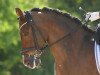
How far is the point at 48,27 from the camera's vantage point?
8031 millimetres

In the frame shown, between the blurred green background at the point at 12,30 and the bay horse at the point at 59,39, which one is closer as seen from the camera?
the bay horse at the point at 59,39

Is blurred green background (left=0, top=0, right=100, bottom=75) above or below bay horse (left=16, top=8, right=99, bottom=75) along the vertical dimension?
above

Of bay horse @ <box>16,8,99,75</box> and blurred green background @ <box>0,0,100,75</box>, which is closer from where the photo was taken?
bay horse @ <box>16,8,99,75</box>

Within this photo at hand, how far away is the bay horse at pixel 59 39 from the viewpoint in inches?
310

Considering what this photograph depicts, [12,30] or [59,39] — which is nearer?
[59,39]

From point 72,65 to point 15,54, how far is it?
9462mm

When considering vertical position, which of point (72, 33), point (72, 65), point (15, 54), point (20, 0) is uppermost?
point (20, 0)

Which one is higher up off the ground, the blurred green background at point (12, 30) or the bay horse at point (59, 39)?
the blurred green background at point (12, 30)

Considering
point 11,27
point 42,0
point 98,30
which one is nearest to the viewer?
point 98,30

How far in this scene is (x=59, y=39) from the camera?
26.3 feet

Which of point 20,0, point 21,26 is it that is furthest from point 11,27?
point 21,26

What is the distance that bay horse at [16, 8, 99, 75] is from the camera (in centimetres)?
788

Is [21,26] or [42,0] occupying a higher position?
[42,0]

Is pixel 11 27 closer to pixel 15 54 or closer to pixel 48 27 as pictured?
pixel 15 54
